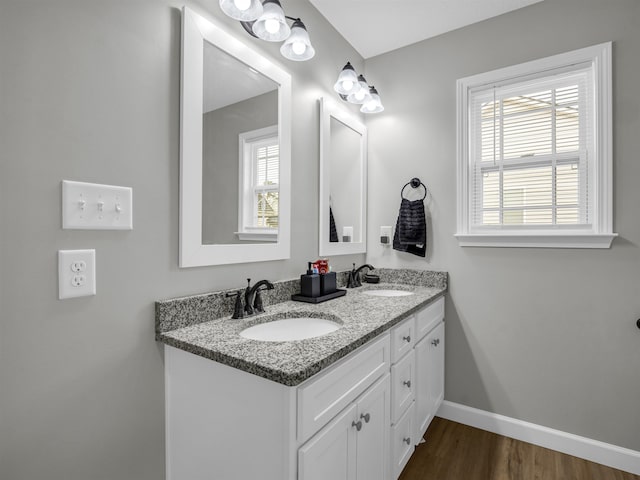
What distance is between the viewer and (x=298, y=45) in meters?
1.51

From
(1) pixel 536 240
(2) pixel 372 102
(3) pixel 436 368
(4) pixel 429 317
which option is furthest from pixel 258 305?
(1) pixel 536 240

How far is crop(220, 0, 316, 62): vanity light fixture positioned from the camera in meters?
1.22

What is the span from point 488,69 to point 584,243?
47.1 inches

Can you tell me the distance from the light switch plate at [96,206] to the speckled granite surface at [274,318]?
0.32 metres

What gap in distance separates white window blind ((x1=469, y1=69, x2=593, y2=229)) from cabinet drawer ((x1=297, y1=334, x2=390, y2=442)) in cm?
131

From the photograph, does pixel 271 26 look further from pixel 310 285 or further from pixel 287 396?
pixel 287 396

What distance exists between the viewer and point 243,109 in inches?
57.9

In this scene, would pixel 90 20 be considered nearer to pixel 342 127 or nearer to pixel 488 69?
pixel 342 127

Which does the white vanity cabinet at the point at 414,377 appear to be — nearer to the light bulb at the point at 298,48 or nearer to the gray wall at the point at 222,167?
the gray wall at the point at 222,167

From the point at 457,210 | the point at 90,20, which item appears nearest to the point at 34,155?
the point at 90,20

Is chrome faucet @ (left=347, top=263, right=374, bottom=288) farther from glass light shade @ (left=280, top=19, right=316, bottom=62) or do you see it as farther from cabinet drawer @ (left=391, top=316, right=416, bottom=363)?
glass light shade @ (left=280, top=19, right=316, bottom=62)

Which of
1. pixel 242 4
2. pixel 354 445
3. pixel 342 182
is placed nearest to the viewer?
pixel 354 445

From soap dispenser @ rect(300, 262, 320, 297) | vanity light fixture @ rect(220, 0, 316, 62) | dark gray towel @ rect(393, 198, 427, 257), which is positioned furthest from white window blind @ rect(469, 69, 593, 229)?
vanity light fixture @ rect(220, 0, 316, 62)

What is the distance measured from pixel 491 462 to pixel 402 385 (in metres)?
0.80
